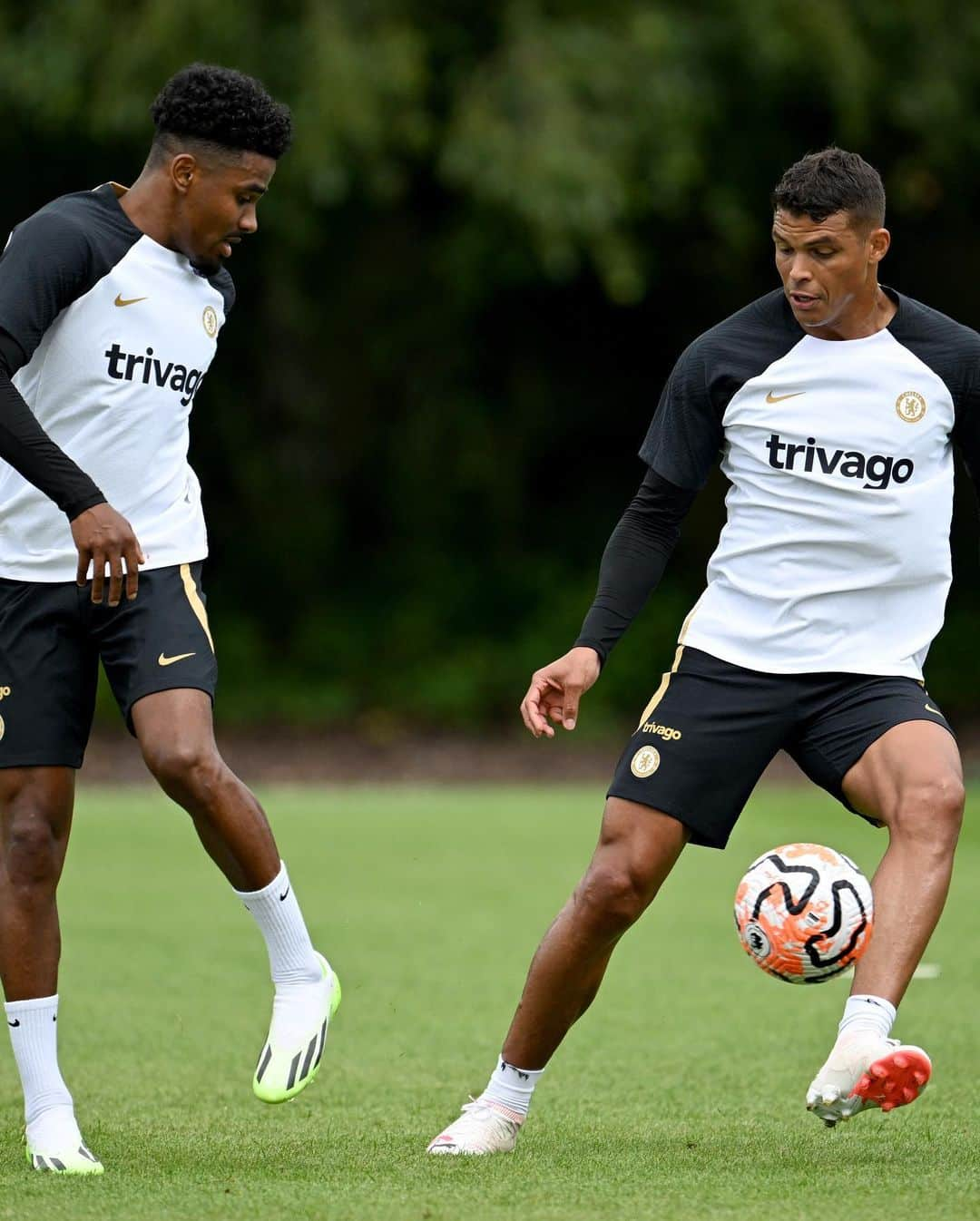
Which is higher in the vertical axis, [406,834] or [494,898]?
[494,898]

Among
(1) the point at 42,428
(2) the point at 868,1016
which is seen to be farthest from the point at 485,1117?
(1) the point at 42,428

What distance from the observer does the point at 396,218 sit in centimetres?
2058

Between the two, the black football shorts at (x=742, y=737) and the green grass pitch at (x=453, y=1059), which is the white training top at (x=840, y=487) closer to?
the black football shorts at (x=742, y=737)

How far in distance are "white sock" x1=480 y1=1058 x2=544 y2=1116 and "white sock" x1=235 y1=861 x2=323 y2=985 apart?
1.95 feet

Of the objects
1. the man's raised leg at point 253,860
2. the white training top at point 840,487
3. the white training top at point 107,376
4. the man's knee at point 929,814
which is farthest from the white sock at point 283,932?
the man's knee at point 929,814

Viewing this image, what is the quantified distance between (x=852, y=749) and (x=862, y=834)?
824 centimetres

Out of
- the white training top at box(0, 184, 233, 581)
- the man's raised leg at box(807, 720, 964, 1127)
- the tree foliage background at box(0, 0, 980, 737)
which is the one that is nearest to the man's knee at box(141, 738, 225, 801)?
the white training top at box(0, 184, 233, 581)

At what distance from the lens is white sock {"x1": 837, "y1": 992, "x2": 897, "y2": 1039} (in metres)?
4.39

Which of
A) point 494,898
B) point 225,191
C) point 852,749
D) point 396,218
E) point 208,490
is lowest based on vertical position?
point 208,490

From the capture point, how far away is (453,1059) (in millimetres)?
6531

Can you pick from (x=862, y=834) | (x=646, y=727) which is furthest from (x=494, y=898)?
(x=646, y=727)

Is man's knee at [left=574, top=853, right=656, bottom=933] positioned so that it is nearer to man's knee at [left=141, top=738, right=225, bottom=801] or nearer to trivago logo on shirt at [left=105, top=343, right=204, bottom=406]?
man's knee at [left=141, top=738, right=225, bottom=801]

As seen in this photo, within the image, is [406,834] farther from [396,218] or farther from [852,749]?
[396,218]

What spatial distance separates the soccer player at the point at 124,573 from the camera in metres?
4.91
